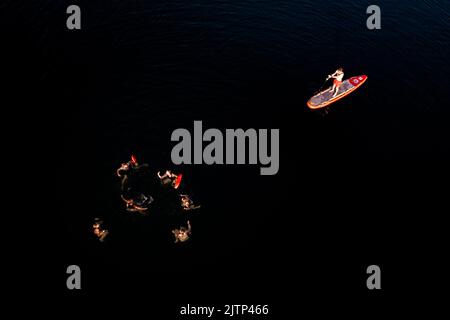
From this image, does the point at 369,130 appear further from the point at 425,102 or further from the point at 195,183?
the point at 195,183

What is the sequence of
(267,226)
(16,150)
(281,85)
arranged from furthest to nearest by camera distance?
Result: 1. (281,85)
2. (16,150)
3. (267,226)

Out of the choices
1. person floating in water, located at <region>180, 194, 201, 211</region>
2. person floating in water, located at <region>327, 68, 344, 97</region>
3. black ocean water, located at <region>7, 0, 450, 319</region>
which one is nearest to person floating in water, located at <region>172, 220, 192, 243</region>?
black ocean water, located at <region>7, 0, 450, 319</region>

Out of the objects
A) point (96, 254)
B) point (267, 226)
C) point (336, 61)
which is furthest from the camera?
point (336, 61)

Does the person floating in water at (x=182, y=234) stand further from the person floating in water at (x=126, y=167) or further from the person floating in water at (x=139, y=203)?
the person floating in water at (x=126, y=167)

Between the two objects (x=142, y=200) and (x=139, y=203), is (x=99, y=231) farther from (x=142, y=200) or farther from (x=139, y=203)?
(x=142, y=200)

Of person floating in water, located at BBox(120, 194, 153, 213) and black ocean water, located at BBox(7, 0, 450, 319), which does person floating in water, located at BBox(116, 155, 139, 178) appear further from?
person floating in water, located at BBox(120, 194, 153, 213)
